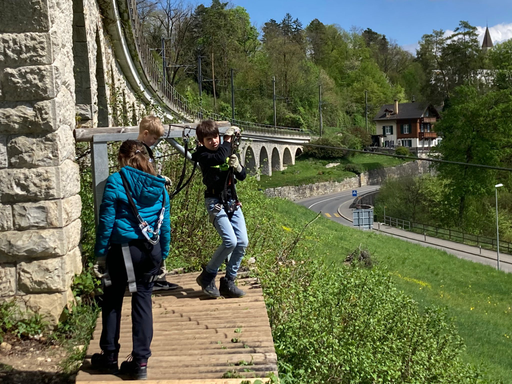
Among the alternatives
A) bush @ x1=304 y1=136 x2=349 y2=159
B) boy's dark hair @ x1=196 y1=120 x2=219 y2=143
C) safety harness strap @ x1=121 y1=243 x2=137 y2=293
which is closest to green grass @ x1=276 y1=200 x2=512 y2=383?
boy's dark hair @ x1=196 y1=120 x2=219 y2=143

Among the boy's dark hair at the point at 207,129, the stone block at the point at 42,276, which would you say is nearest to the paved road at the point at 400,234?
the boy's dark hair at the point at 207,129

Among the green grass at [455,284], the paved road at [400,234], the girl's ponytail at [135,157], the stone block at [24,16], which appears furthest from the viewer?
the paved road at [400,234]

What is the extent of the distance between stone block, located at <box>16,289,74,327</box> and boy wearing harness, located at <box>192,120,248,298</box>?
4.40 feet

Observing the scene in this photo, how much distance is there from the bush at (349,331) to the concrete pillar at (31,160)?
232 cm

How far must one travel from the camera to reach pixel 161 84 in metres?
21.7

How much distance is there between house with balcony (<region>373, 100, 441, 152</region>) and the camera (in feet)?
280

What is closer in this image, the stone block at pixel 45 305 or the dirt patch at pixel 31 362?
the dirt patch at pixel 31 362

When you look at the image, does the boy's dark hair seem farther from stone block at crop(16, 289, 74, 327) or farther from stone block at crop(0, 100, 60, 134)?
stone block at crop(16, 289, 74, 327)

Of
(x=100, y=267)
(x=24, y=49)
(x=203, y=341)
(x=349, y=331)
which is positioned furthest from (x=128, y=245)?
(x=349, y=331)

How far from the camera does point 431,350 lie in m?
7.43

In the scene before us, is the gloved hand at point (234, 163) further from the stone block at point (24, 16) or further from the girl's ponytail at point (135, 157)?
the stone block at point (24, 16)

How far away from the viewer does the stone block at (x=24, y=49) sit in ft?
16.7

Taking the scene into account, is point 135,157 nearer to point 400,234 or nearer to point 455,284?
point 455,284

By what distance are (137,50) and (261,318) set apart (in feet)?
31.8
